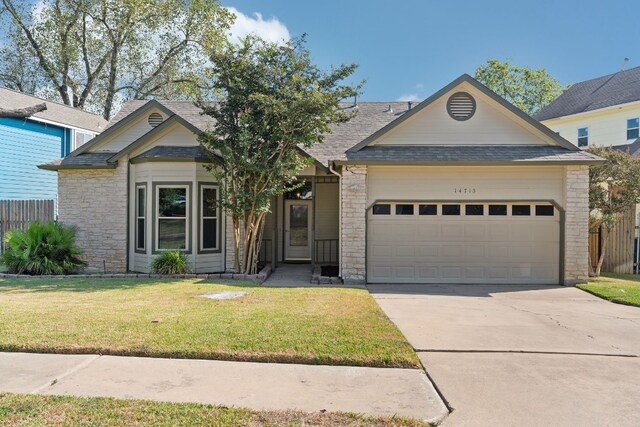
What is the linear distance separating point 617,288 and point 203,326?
33.0 feet

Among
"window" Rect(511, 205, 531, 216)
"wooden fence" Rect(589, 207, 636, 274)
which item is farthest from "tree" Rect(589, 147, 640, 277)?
"window" Rect(511, 205, 531, 216)

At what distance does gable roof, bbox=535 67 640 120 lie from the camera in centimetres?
2360

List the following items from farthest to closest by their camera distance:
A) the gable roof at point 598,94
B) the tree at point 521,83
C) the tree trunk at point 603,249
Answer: the tree at point 521,83
the gable roof at point 598,94
the tree trunk at point 603,249

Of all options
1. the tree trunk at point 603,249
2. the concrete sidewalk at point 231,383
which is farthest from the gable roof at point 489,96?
the concrete sidewalk at point 231,383

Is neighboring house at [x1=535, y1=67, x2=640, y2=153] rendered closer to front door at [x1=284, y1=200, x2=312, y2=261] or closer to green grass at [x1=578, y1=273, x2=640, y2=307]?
green grass at [x1=578, y1=273, x2=640, y2=307]

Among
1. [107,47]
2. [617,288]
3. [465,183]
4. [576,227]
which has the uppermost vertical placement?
[107,47]

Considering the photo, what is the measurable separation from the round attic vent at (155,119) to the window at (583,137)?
23223 mm

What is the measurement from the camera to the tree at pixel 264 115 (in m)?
10.7

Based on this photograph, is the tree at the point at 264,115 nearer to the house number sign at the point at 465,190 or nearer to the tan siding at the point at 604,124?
the house number sign at the point at 465,190

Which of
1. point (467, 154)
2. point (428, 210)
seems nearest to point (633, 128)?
point (467, 154)

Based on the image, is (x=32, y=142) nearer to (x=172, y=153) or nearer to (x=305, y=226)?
(x=172, y=153)

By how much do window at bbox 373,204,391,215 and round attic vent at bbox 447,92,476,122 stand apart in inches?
118

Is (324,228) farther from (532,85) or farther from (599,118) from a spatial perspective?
(532,85)

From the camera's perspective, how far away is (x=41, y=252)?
38.4ft
